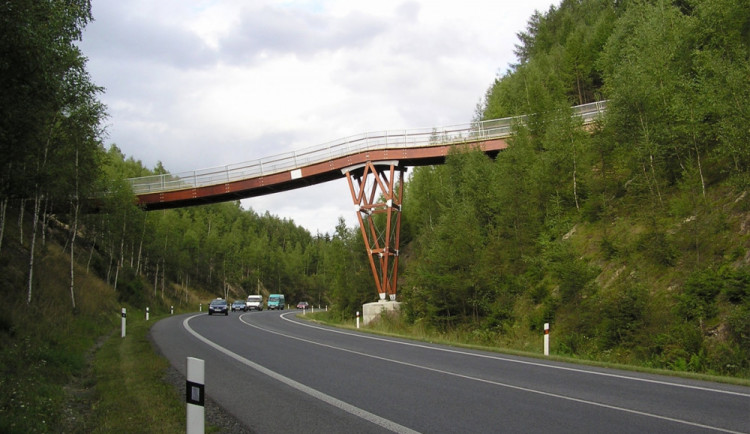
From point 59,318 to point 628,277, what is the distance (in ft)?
66.9

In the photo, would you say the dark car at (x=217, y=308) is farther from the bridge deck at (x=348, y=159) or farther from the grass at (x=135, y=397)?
the grass at (x=135, y=397)

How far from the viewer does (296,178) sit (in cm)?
3359

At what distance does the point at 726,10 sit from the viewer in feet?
74.6

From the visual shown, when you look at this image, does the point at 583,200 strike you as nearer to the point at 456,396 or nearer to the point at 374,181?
the point at 374,181

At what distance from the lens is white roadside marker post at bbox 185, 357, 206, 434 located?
428 cm

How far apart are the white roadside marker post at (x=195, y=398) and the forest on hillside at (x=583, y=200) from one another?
8.64 metres

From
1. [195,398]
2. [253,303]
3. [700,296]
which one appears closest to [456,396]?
[195,398]

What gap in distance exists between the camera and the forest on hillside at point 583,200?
12930 millimetres

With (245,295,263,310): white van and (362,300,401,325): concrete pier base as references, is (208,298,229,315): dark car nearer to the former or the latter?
(362,300,401,325): concrete pier base

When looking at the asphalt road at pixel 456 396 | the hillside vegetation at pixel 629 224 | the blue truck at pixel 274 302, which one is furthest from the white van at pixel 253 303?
the asphalt road at pixel 456 396

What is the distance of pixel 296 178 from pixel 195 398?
29.7m

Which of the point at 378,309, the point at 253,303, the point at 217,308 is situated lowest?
the point at 253,303

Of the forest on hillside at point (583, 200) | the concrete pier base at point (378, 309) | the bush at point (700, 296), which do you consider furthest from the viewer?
the concrete pier base at point (378, 309)

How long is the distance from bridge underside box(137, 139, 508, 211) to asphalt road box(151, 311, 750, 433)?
1967cm
